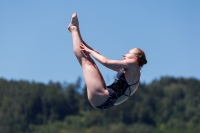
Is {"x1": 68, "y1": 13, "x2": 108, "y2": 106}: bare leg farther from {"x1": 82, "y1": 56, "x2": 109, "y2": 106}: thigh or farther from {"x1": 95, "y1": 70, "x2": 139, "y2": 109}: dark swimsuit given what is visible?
{"x1": 95, "y1": 70, "x2": 139, "y2": 109}: dark swimsuit

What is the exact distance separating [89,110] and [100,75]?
393 feet

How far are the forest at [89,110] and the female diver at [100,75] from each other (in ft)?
311

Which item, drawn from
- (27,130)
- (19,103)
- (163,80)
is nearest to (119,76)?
(27,130)

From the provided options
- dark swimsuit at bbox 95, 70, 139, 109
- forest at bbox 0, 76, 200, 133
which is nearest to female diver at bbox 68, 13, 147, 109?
dark swimsuit at bbox 95, 70, 139, 109

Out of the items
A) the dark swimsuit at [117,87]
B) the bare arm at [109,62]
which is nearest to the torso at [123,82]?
the dark swimsuit at [117,87]

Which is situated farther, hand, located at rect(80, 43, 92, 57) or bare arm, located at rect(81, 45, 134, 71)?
hand, located at rect(80, 43, 92, 57)

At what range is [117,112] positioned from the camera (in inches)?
5202

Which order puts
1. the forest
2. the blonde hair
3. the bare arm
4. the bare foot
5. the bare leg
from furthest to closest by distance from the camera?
1. the forest
2. the bare foot
3. the blonde hair
4. the bare leg
5. the bare arm

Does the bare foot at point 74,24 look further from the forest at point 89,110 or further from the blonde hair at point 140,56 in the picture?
the forest at point 89,110

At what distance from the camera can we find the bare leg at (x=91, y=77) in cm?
1405

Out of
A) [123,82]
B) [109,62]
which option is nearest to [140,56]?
[123,82]

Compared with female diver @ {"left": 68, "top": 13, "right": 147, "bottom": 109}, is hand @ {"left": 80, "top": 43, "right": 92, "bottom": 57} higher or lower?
higher

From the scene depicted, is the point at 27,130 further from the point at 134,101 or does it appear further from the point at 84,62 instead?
the point at 84,62

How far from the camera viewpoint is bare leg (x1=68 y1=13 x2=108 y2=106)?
553 inches
